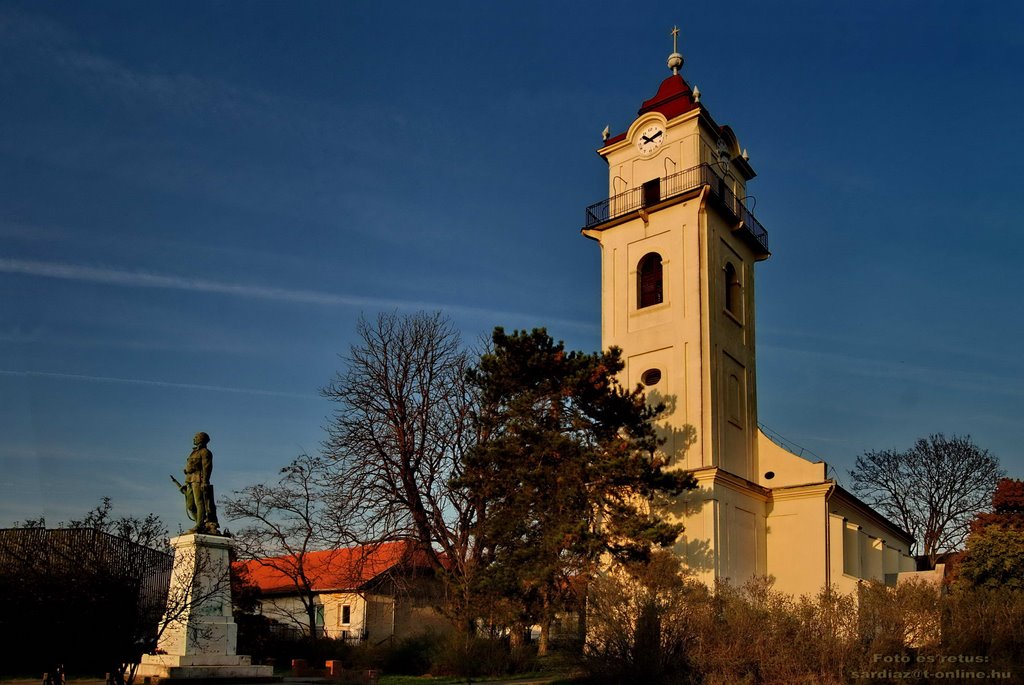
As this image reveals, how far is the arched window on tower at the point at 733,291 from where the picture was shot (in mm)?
31078

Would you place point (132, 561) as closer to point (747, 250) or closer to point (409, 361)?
point (409, 361)

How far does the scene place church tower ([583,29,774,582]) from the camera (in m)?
27.2

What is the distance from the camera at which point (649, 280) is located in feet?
99.8

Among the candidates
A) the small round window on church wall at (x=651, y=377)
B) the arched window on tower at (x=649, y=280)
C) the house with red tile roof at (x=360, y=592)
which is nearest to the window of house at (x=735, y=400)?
the small round window on church wall at (x=651, y=377)

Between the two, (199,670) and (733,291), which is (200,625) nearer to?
(199,670)

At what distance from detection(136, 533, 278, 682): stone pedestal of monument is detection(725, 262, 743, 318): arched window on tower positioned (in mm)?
18610

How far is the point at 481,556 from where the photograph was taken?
85.9ft

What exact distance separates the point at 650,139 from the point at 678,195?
3.25 meters

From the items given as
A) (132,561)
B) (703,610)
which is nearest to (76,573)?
(132,561)

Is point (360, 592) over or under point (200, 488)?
under

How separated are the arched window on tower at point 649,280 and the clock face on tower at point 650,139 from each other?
4001mm

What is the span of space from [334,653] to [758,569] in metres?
13.6

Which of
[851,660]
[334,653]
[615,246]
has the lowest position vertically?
[334,653]

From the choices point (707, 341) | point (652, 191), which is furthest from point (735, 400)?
point (652, 191)
